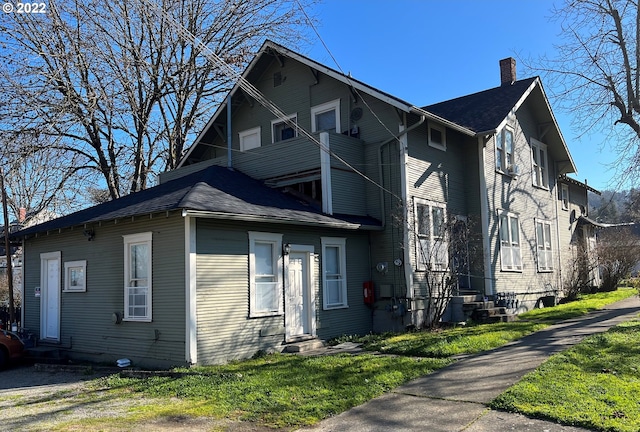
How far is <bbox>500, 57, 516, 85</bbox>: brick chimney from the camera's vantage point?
21.5 metres

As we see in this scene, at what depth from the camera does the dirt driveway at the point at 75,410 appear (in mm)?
6784

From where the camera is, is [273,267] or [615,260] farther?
[615,260]

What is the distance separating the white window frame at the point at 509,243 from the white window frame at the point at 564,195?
6500 millimetres

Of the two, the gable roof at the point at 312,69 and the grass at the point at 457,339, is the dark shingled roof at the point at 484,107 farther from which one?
the grass at the point at 457,339

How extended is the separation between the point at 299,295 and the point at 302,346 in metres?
1.41

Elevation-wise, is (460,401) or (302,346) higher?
(302,346)

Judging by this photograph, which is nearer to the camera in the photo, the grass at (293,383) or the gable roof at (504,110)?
the grass at (293,383)

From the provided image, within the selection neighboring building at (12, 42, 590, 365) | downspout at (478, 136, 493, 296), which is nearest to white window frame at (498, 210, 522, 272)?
neighboring building at (12, 42, 590, 365)

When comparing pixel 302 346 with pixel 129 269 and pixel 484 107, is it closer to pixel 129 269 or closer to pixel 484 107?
pixel 129 269

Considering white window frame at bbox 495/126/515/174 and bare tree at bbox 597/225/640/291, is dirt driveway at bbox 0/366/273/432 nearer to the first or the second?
white window frame at bbox 495/126/515/174

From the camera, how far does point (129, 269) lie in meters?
12.0

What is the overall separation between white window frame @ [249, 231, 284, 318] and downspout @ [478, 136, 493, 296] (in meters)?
7.62

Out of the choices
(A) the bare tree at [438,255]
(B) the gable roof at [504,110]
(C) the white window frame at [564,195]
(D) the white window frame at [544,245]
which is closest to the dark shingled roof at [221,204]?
(A) the bare tree at [438,255]

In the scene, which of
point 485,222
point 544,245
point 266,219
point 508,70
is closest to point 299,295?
point 266,219
